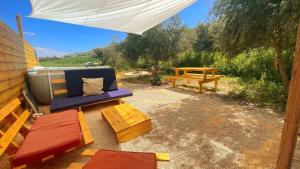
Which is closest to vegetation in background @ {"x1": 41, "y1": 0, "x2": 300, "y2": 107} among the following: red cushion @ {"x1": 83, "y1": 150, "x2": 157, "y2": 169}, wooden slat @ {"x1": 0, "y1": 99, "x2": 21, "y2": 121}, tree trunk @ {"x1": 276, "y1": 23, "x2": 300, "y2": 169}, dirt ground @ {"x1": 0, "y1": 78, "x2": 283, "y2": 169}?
dirt ground @ {"x1": 0, "y1": 78, "x2": 283, "y2": 169}

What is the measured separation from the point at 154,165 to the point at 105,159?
0.47 m

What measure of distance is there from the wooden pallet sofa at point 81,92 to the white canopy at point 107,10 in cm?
125

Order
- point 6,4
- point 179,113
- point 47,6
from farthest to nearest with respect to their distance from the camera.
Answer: point 6,4 < point 179,113 < point 47,6

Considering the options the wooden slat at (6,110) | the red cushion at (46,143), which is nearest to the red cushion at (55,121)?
the red cushion at (46,143)

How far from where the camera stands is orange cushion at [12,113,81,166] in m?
1.59

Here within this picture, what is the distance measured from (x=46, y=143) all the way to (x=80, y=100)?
1.83 meters

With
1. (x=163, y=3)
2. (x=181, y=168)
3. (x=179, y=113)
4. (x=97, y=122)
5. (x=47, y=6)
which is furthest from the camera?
(x=179, y=113)

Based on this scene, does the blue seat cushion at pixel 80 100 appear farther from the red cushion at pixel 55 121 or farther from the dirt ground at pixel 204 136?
the red cushion at pixel 55 121

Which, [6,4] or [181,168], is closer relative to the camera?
[181,168]

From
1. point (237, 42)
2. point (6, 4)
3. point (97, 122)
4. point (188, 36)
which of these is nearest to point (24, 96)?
point (97, 122)

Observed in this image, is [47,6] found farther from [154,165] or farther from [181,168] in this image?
[181,168]

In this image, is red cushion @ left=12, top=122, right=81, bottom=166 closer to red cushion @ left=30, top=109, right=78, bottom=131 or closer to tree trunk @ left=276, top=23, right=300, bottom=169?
red cushion @ left=30, top=109, right=78, bottom=131

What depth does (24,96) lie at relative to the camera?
340 cm

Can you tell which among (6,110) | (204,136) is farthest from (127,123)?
(6,110)
